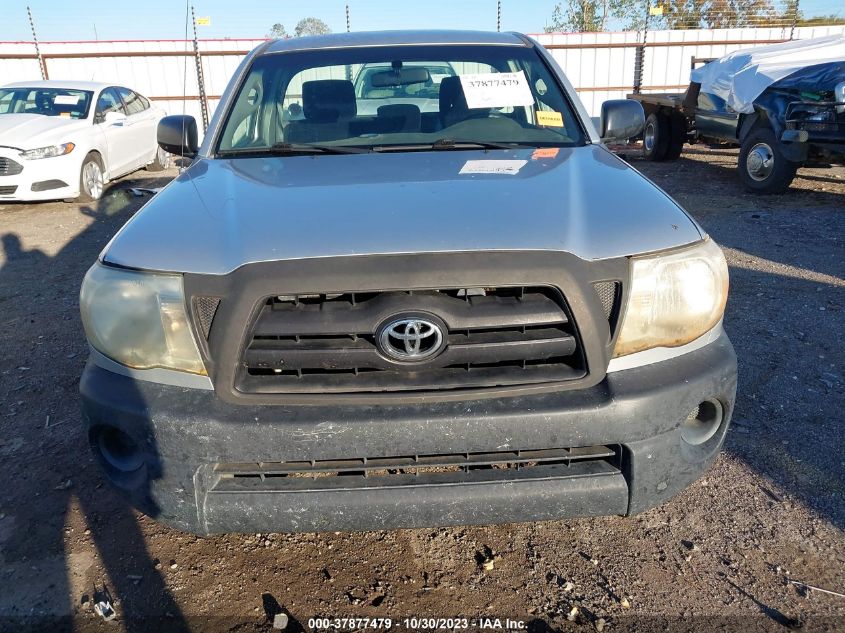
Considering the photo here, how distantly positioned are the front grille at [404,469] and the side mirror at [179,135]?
2.12 m

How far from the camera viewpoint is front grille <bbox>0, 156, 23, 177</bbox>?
8.38 meters

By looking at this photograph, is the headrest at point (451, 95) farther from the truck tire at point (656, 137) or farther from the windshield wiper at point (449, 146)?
the truck tire at point (656, 137)

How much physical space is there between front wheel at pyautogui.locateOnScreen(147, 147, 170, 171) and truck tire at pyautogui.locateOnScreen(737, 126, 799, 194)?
9.25 m

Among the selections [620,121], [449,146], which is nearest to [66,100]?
[449,146]

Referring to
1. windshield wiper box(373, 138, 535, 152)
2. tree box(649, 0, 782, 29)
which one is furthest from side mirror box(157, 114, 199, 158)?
tree box(649, 0, 782, 29)

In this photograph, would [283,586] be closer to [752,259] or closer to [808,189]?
[752,259]

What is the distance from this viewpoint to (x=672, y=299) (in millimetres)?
2012

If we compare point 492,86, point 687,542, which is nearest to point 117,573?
point 687,542

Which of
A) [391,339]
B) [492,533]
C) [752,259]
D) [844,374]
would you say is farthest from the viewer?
[752,259]

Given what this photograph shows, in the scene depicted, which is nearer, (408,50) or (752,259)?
(408,50)

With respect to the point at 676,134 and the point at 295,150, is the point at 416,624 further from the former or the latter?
the point at 676,134

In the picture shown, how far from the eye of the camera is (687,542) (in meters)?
2.46

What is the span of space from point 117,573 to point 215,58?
1533 cm

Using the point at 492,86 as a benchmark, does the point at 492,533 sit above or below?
below
